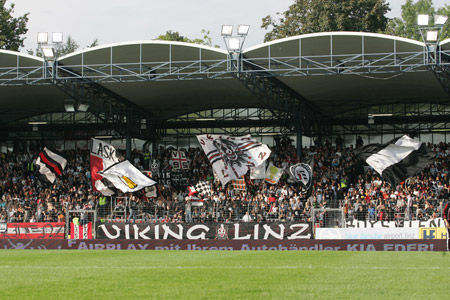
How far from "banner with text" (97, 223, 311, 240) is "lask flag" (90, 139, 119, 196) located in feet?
21.2

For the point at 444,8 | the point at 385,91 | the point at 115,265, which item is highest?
the point at 444,8

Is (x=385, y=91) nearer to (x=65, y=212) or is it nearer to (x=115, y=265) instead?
(x=65, y=212)

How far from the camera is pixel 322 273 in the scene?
13266 mm

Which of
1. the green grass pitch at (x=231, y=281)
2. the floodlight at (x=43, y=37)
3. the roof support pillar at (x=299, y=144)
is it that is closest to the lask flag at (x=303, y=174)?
the roof support pillar at (x=299, y=144)

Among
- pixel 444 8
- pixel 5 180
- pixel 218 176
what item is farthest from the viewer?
pixel 444 8

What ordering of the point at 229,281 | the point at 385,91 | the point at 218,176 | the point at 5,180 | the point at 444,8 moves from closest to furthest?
the point at 229,281
the point at 218,176
the point at 385,91
the point at 5,180
the point at 444,8

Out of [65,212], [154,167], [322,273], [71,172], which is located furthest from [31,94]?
[322,273]

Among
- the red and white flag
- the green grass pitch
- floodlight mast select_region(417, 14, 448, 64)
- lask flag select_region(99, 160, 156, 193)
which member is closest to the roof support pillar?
lask flag select_region(99, 160, 156, 193)

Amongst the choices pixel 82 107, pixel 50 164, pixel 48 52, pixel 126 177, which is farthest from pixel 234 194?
pixel 48 52

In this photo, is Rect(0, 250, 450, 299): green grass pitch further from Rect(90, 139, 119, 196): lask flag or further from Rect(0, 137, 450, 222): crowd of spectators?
Rect(90, 139, 119, 196): lask flag

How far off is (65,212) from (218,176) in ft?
28.1

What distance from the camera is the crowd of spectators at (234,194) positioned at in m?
33.6

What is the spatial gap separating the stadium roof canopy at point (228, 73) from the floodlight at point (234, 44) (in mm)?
584

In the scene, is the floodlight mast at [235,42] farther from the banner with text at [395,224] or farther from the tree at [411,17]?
the tree at [411,17]
